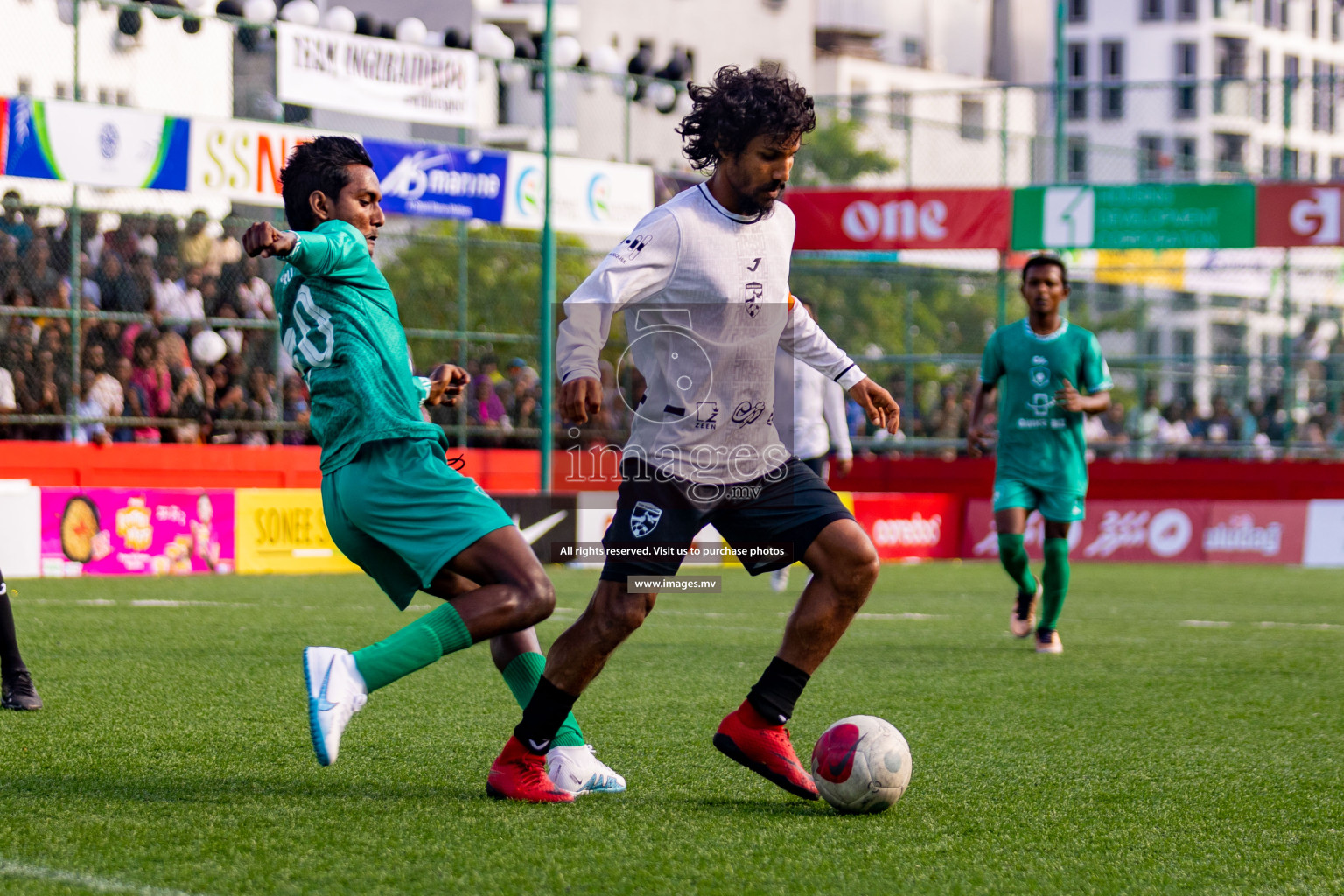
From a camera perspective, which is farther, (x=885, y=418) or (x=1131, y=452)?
(x=1131, y=452)

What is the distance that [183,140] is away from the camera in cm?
1608

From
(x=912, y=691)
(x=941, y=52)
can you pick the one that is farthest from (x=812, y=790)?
(x=941, y=52)

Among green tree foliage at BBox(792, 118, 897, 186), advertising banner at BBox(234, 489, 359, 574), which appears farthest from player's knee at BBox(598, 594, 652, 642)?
green tree foliage at BBox(792, 118, 897, 186)

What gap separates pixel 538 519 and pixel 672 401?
11.8m

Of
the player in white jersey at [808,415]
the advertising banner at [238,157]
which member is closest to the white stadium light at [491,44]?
the advertising banner at [238,157]

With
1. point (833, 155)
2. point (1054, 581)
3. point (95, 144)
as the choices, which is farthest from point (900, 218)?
point (833, 155)

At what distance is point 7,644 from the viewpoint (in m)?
6.39

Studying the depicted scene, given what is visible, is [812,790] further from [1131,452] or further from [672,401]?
[1131,452]

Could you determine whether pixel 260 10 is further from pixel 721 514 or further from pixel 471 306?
pixel 721 514

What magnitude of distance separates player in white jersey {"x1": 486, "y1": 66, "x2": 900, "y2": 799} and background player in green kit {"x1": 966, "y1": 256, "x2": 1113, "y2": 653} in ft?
15.8

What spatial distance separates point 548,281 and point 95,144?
536 centimetres

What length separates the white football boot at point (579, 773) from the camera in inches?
195

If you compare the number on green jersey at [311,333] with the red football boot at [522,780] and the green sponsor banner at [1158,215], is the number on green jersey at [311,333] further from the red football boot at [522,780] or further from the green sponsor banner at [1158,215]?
the green sponsor banner at [1158,215]

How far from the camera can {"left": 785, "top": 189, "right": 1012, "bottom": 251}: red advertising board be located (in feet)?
68.1
